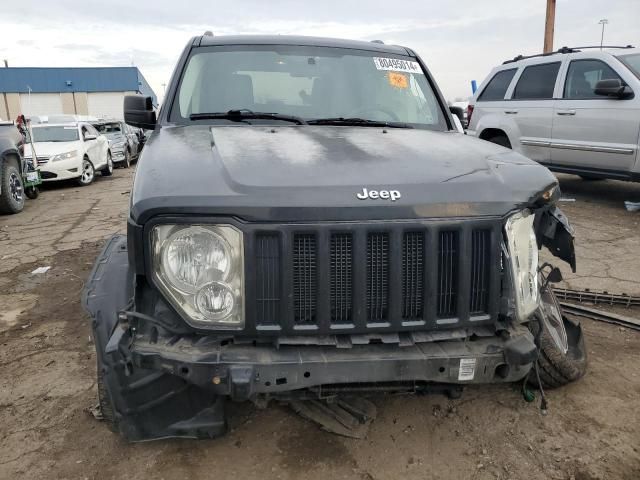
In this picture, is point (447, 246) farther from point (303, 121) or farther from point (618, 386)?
point (618, 386)

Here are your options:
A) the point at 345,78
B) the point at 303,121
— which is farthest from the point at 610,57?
the point at 303,121

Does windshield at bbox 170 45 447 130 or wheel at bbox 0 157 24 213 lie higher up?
windshield at bbox 170 45 447 130

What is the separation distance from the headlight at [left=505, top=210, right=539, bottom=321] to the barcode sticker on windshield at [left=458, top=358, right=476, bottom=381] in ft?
0.92

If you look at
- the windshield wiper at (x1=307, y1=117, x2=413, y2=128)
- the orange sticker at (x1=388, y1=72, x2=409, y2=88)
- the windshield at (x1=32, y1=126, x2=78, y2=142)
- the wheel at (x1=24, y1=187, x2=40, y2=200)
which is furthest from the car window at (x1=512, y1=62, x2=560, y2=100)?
the windshield at (x1=32, y1=126, x2=78, y2=142)

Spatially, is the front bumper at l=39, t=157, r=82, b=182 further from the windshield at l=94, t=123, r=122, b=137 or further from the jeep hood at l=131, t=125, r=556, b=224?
the jeep hood at l=131, t=125, r=556, b=224

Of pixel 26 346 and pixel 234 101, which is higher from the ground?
pixel 234 101

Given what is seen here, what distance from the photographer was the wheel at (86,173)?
12521 millimetres

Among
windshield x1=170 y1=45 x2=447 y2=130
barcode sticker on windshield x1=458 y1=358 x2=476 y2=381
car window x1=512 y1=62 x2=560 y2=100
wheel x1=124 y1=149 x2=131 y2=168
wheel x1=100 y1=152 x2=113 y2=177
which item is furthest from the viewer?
wheel x1=124 y1=149 x2=131 y2=168

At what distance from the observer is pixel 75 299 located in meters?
4.52

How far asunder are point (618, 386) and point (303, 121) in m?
2.31

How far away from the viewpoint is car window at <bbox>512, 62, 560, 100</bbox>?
26.1 feet

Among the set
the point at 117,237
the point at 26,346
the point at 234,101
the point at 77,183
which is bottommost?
the point at 77,183

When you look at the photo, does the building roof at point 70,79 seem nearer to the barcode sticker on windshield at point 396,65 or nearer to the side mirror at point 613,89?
the side mirror at point 613,89

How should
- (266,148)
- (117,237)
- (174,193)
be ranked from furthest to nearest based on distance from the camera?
1. (117,237)
2. (266,148)
3. (174,193)
